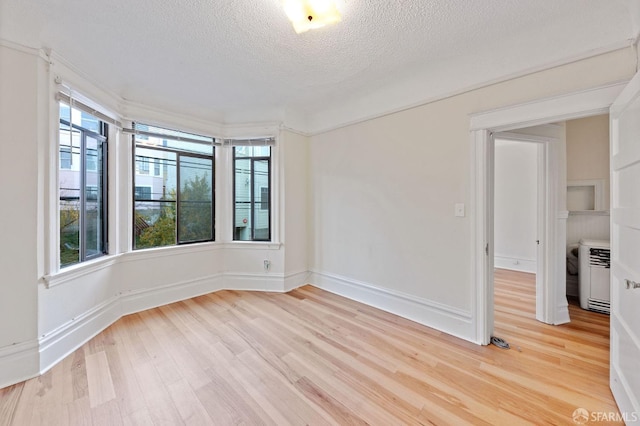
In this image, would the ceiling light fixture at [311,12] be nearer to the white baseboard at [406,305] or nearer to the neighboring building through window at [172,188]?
the neighboring building through window at [172,188]

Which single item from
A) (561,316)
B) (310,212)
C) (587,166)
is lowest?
(561,316)

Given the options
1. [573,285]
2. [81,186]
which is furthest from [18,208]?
[573,285]

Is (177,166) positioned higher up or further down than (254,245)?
higher up

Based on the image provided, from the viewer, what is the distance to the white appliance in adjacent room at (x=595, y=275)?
278 centimetres

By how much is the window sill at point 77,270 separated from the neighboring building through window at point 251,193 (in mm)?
1456

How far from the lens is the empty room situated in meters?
1.64

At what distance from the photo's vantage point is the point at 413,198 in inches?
106

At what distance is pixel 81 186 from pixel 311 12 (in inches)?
102

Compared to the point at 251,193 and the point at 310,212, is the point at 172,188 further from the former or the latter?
the point at 310,212

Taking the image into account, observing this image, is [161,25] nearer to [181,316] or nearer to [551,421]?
[181,316]

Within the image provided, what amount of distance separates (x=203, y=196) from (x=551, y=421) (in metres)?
3.92

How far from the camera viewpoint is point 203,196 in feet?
11.7

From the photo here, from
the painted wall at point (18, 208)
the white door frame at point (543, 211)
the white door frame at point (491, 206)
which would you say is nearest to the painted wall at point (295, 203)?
the white door frame at point (491, 206)

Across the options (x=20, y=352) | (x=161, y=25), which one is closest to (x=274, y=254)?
(x=20, y=352)
